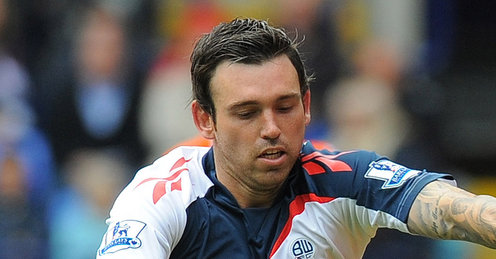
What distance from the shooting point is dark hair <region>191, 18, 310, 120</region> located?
4.07m

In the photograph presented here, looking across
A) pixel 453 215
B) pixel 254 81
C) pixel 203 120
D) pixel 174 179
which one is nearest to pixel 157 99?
pixel 203 120

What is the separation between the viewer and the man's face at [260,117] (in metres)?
3.94

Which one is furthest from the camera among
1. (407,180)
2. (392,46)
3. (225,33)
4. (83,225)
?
(392,46)

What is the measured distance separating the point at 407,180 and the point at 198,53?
3.14ft

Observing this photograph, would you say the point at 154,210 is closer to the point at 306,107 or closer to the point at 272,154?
the point at 272,154

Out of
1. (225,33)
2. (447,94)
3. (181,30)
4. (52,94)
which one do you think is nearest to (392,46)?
(447,94)

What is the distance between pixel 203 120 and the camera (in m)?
4.27

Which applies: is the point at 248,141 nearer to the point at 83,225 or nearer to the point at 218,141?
the point at 218,141

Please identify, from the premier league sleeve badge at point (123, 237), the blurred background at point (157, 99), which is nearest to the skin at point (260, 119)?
the premier league sleeve badge at point (123, 237)

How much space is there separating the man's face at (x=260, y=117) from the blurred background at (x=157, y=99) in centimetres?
347

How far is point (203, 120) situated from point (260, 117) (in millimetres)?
384

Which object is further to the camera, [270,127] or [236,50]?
[236,50]

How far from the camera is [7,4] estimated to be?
8352 mm

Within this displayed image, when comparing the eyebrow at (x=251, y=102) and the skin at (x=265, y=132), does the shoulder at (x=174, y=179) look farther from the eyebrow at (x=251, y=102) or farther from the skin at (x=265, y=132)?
the eyebrow at (x=251, y=102)
